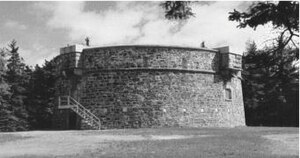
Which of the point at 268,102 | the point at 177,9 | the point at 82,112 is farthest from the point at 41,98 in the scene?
the point at 177,9

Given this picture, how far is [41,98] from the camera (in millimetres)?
44000

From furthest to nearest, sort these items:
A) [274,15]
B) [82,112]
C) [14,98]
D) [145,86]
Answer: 1. [14,98]
2. [82,112]
3. [145,86]
4. [274,15]

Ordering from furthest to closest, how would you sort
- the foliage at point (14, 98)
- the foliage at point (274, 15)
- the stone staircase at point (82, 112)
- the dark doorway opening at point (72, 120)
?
the foliage at point (14, 98)
the dark doorway opening at point (72, 120)
the stone staircase at point (82, 112)
the foliage at point (274, 15)

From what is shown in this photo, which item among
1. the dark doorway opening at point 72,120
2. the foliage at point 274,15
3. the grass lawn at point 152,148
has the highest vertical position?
the foliage at point 274,15

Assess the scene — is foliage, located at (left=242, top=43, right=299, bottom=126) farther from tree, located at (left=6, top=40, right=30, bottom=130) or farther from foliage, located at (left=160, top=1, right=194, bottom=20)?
foliage, located at (left=160, top=1, right=194, bottom=20)

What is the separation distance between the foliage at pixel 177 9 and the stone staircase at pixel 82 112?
20726 millimetres

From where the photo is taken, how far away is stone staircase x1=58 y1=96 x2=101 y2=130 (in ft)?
92.0

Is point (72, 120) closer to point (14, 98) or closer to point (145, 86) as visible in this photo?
point (145, 86)

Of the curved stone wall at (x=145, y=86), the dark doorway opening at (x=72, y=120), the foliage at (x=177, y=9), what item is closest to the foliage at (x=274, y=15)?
the foliage at (x=177, y=9)

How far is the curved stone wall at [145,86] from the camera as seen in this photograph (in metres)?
28.1

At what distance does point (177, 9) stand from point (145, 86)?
20705 mm

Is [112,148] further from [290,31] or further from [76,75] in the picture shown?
[76,75]

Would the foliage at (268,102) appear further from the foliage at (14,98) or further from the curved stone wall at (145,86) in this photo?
the foliage at (14,98)

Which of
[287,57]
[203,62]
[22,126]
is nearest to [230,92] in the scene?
[203,62]
